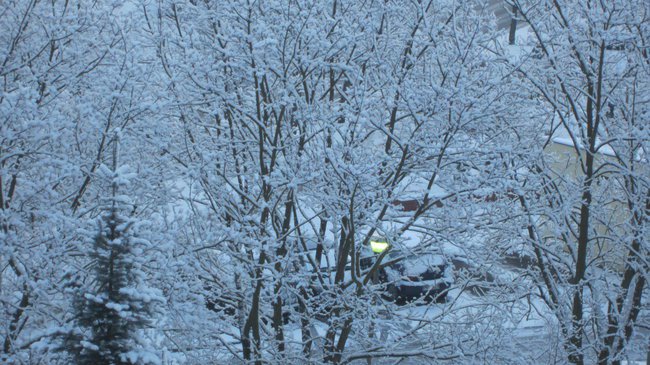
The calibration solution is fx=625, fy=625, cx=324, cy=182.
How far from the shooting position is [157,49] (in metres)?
9.18

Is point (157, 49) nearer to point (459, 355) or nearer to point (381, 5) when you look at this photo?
point (381, 5)

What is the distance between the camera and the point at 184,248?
26.6ft

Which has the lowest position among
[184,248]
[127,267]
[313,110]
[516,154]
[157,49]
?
[127,267]

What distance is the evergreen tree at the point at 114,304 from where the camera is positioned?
5340 millimetres

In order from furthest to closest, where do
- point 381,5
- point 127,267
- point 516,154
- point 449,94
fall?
1. point 381,5
2. point 516,154
3. point 449,94
4. point 127,267

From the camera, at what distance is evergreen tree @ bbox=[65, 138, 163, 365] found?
210 inches

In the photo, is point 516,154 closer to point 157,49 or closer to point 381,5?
point 381,5

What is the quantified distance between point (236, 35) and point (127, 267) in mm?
3611

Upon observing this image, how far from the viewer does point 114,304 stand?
5250 millimetres

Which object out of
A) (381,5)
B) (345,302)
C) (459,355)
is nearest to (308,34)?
(381,5)

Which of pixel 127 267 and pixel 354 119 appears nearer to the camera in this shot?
pixel 127 267

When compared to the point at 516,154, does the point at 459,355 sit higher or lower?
lower

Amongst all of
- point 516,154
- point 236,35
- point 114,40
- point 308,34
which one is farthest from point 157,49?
point 516,154

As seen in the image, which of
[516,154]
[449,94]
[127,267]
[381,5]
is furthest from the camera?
[381,5]
